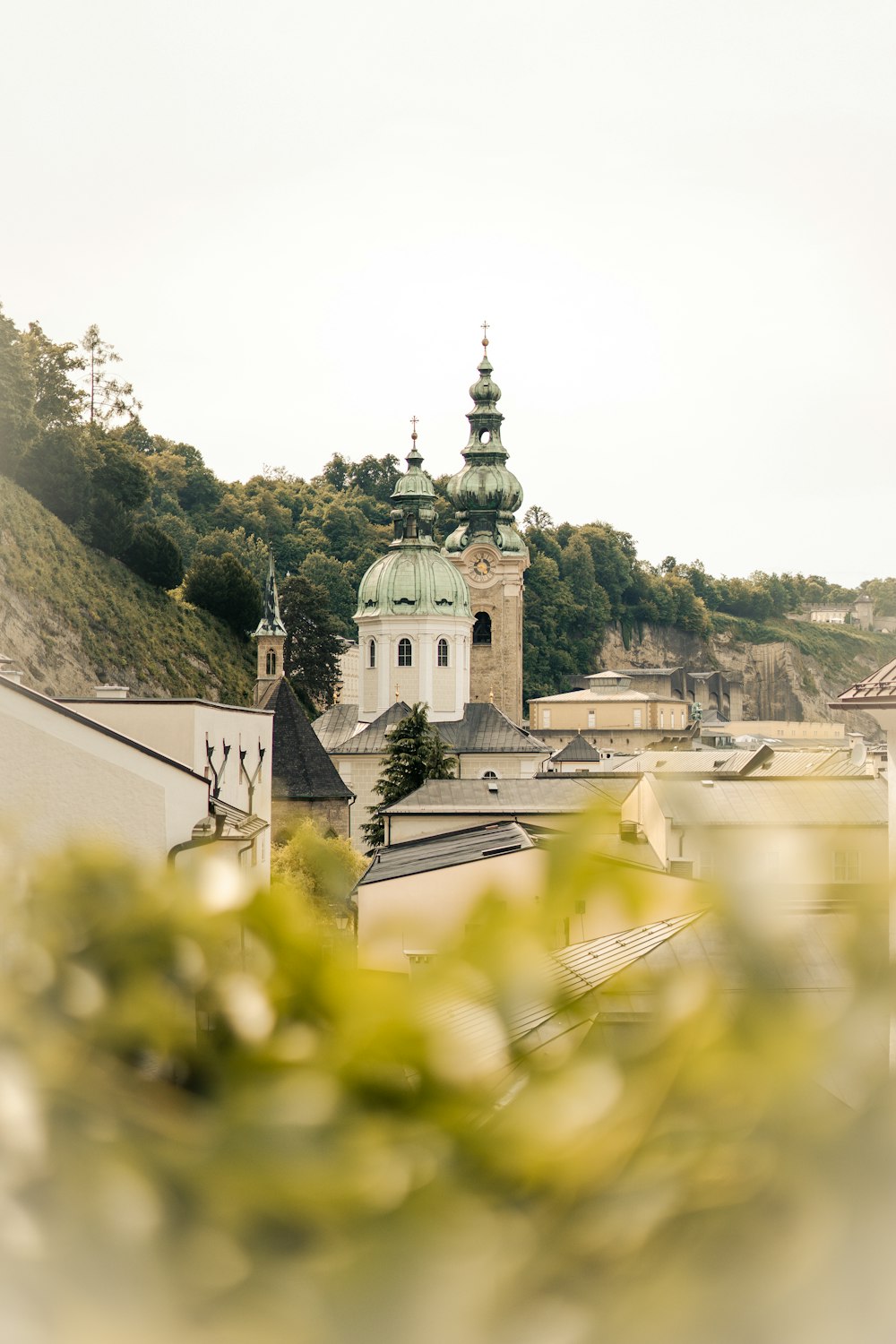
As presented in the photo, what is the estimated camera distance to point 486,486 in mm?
69188

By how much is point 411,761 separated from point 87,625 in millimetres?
9932

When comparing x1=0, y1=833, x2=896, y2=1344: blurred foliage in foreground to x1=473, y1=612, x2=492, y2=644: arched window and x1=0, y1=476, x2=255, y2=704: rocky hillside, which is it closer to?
x1=0, y1=476, x2=255, y2=704: rocky hillside

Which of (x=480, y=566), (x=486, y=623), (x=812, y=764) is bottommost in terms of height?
(x=812, y=764)

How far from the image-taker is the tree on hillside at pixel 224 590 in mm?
50281

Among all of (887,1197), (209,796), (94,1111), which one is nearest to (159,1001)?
(94,1111)

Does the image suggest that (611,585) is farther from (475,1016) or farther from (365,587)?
(475,1016)

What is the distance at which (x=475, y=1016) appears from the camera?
1.06m

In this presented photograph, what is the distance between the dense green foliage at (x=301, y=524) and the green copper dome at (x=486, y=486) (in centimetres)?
336

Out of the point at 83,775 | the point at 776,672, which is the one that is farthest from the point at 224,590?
the point at 776,672

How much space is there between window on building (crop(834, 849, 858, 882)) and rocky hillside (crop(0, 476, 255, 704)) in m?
32.9

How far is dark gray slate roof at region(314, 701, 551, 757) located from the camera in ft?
153

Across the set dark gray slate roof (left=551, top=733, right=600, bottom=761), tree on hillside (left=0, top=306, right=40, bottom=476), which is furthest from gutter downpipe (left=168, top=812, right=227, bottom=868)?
dark gray slate roof (left=551, top=733, right=600, bottom=761)

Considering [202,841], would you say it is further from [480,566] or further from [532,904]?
[480,566]

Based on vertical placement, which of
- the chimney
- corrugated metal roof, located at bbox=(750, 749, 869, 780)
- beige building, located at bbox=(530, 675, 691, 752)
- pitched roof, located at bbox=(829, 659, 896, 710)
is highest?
beige building, located at bbox=(530, 675, 691, 752)
